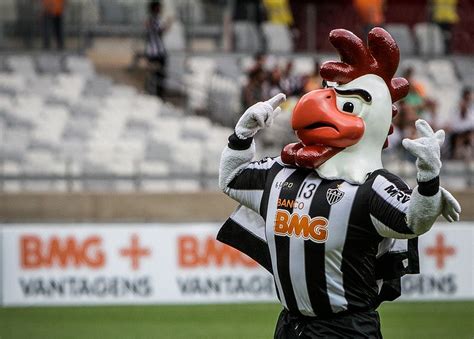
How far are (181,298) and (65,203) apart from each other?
2.80m

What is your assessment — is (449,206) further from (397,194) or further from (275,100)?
(275,100)

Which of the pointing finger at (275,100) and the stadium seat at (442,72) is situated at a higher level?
the pointing finger at (275,100)

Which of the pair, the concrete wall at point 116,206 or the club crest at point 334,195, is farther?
the concrete wall at point 116,206

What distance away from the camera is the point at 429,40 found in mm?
21844

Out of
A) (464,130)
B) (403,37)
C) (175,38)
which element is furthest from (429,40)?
(175,38)

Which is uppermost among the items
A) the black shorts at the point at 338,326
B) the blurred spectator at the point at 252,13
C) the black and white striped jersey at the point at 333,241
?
the black and white striped jersey at the point at 333,241

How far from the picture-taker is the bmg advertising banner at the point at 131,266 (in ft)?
48.6

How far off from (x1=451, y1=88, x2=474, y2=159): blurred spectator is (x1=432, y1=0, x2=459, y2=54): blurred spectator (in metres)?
2.91

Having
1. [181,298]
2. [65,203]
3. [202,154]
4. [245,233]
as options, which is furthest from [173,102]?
[245,233]

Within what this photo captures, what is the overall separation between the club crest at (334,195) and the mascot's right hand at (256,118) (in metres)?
0.53

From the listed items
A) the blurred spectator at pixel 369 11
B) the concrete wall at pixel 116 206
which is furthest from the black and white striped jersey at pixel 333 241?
the blurred spectator at pixel 369 11

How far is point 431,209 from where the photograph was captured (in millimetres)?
5781

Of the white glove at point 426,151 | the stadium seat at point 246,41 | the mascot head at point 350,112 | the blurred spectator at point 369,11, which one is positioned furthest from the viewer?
the stadium seat at point 246,41

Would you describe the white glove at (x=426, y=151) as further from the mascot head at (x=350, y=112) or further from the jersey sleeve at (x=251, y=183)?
the jersey sleeve at (x=251, y=183)
